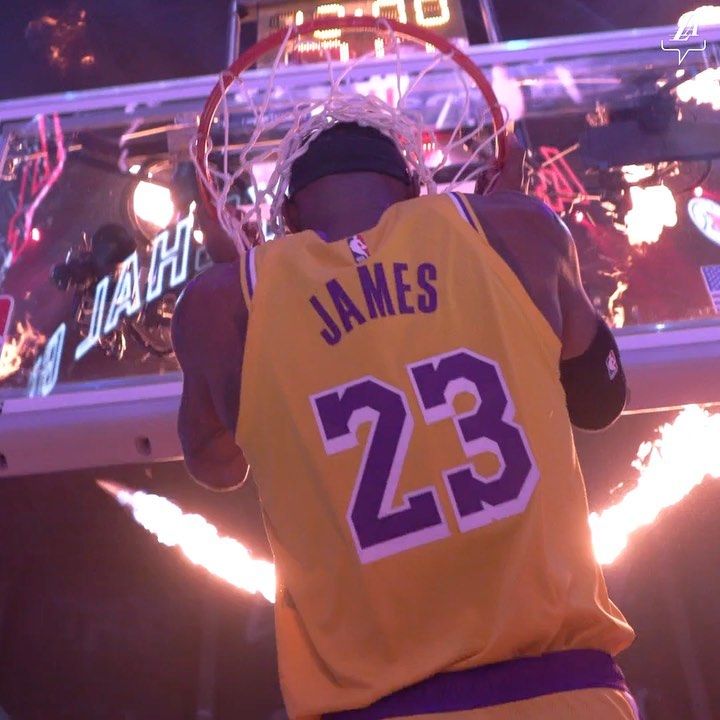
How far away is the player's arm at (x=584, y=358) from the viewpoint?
1353 mm

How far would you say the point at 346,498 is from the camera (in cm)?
113

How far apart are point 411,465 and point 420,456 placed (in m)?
0.02

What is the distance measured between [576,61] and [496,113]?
3.80 feet

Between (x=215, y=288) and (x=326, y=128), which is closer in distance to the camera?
(x=215, y=288)

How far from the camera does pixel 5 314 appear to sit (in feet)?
8.90

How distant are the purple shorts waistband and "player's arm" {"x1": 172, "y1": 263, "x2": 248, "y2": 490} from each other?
18.6 inches

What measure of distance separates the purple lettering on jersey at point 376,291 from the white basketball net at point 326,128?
38cm

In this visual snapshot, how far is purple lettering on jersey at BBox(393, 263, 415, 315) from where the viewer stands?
4.00ft

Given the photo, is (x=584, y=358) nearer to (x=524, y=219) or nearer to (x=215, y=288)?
(x=524, y=219)

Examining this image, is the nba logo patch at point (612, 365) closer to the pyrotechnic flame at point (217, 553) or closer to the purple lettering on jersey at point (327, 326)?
the purple lettering on jersey at point (327, 326)

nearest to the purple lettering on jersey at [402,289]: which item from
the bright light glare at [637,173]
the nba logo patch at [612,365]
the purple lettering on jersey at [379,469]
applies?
the purple lettering on jersey at [379,469]

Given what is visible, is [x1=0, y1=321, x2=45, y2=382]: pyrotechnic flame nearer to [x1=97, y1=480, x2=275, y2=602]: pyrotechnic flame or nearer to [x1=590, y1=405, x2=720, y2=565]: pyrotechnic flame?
[x1=97, y1=480, x2=275, y2=602]: pyrotechnic flame

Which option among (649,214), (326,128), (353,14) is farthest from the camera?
(353,14)

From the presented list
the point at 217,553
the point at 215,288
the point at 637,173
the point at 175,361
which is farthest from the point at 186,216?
the point at 215,288
